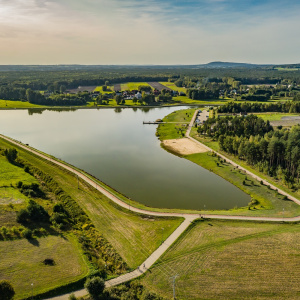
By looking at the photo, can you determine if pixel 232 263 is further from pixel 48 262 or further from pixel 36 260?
pixel 36 260

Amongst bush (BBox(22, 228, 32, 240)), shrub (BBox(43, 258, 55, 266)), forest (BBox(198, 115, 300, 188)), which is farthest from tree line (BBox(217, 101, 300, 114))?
shrub (BBox(43, 258, 55, 266))

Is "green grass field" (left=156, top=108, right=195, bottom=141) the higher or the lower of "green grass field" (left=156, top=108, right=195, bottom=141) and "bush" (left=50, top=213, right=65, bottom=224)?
the higher

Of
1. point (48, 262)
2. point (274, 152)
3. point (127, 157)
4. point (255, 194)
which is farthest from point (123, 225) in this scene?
point (274, 152)

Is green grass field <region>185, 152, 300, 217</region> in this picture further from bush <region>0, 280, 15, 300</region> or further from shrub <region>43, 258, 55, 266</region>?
bush <region>0, 280, 15, 300</region>

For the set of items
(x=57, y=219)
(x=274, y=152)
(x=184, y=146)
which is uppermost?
(x=274, y=152)

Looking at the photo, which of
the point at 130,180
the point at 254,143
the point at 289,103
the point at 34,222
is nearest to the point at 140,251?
the point at 34,222

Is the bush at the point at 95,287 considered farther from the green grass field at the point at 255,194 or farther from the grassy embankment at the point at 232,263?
the green grass field at the point at 255,194

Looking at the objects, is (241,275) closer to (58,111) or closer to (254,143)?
(254,143)
